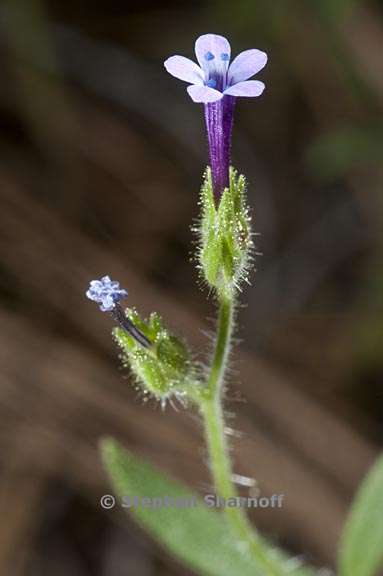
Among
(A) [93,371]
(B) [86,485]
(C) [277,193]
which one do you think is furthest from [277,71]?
A: (B) [86,485]

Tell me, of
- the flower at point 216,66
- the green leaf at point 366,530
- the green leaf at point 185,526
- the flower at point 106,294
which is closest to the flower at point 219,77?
the flower at point 216,66

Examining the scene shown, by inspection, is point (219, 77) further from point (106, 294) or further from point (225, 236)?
point (106, 294)

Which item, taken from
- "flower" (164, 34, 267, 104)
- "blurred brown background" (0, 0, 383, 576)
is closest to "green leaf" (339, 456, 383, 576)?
"blurred brown background" (0, 0, 383, 576)

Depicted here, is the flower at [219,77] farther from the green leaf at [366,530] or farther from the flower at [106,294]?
the green leaf at [366,530]

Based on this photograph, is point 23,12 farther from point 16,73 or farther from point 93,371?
point 93,371

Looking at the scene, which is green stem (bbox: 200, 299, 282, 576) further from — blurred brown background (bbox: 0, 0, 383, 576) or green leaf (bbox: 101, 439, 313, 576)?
blurred brown background (bbox: 0, 0, 383, 576)
